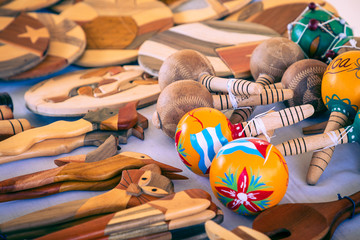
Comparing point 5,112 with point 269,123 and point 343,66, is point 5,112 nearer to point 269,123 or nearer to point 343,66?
point 269,123

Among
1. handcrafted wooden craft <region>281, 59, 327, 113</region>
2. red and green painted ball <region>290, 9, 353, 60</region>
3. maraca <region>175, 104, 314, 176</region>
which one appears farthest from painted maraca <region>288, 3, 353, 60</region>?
maraca <region>175, 104, 314, 176</region>

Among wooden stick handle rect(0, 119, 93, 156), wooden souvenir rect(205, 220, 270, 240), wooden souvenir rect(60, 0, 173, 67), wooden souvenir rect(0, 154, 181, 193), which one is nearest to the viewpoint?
wooden souvenir rect(205, 220, 270, 240)

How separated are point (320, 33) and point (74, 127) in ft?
2.69

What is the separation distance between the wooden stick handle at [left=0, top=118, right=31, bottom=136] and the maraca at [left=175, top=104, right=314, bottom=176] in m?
0.47

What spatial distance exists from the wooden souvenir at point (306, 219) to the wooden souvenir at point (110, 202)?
0.68ft

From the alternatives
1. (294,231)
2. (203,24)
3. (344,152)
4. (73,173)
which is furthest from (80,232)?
(203,24)

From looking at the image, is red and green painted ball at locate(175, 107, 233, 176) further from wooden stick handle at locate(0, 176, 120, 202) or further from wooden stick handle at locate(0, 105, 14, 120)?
wooden stick handle at locate(0, 105, 14, 120)

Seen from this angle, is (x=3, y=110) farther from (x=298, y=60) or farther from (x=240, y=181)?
(x=298, y=60)

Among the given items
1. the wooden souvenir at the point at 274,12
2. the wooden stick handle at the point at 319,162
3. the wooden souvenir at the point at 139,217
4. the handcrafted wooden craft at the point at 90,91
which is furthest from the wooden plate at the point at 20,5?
the wooden stick handle at the point at 319,162

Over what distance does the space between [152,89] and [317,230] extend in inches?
28.9

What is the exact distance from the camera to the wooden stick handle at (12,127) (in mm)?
976

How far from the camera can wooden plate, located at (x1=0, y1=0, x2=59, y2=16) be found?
1.57 m

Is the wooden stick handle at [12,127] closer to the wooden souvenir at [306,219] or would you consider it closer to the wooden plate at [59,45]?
the wooden plate at [59,45]

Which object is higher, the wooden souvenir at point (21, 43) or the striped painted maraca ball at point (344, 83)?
the striped painted maraca ball at point (344, 83)
